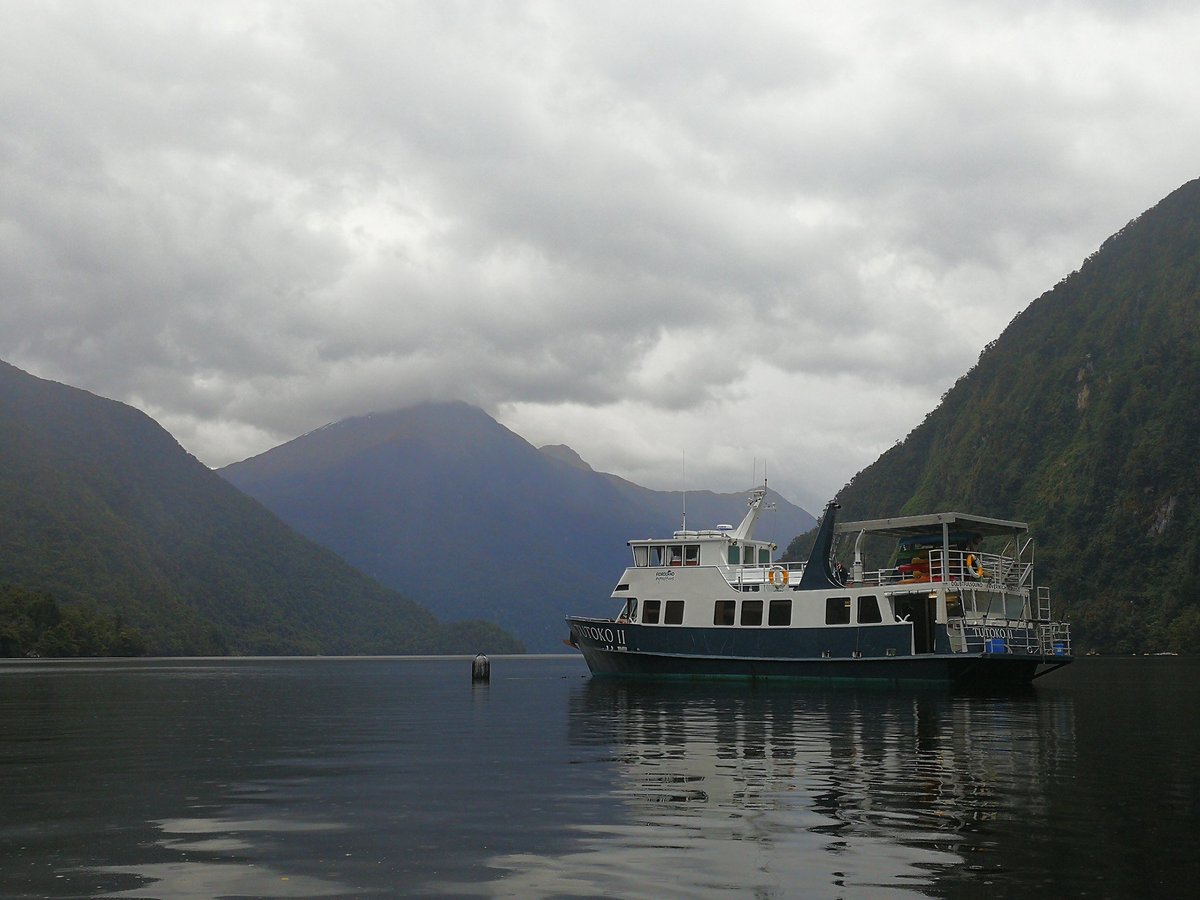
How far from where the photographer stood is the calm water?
39.9 feet

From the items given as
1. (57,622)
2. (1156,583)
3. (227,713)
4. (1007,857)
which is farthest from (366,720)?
(1156,583)

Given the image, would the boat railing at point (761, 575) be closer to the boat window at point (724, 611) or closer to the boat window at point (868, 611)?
the boat window at point (724, 611)

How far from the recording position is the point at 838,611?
5522 centimetres

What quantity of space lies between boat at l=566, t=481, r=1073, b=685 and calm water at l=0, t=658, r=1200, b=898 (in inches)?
638

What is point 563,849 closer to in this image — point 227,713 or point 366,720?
point 366,720

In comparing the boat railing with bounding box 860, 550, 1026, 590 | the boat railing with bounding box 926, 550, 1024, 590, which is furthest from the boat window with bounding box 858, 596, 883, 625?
the boat railing with bounding box 926, 550, 1024, 590

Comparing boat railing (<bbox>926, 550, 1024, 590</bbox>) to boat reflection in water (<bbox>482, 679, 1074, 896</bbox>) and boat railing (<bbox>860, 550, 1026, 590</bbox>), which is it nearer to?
boat railing (<bbox>860, 550, 1026, 590</bbox>)

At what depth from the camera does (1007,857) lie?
13242 mm

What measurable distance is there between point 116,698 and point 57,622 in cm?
11695

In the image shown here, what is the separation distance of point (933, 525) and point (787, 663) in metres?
9.64

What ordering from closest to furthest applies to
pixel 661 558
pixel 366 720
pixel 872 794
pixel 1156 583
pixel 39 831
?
pixel 39 831 < pixel 872 794 < pixel 366 720 < pixel 661 558 < pixel 1156 583

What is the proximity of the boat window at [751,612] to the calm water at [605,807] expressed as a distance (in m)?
20.5

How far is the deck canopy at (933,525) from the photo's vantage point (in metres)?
52.8

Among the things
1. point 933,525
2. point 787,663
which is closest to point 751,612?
point 787,663
